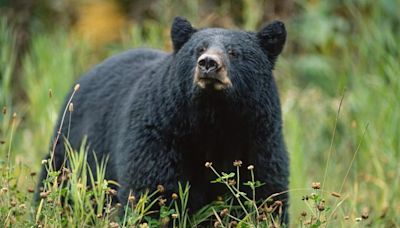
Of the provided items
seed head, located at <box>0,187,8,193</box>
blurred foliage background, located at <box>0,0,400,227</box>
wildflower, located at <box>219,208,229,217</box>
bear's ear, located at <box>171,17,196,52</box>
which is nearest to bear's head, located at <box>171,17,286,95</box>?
bear's ear, located at <box>171,17,196,52</box>

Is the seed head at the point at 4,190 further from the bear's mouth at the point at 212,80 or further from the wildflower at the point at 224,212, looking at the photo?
the bear's mouth at the point at 212,80

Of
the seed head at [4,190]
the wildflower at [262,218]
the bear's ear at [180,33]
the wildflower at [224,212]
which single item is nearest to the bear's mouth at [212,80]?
the bear's ear at [180,33]

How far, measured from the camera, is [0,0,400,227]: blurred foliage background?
25.1 feet

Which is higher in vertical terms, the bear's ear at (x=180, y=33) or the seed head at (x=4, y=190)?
the bear's ear at (x=180, y=33)

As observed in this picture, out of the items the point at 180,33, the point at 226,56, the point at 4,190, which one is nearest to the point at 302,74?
the point at 180,33

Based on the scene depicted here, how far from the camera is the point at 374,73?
8734 mm

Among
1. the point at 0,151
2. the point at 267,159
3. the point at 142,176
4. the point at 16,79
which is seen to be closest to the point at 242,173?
the point at 267,159

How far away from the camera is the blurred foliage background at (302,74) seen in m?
7.65

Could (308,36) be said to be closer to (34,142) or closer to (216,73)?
(34,142)

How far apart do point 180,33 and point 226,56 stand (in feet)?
2.04

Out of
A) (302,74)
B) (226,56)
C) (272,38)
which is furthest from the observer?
(302,74)

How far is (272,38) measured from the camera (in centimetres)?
608

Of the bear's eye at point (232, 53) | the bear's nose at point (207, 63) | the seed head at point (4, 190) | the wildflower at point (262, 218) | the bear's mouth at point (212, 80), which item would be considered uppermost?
the bear's eye at point (232, 53)

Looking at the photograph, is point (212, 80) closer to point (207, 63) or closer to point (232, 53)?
point (207, 63)
